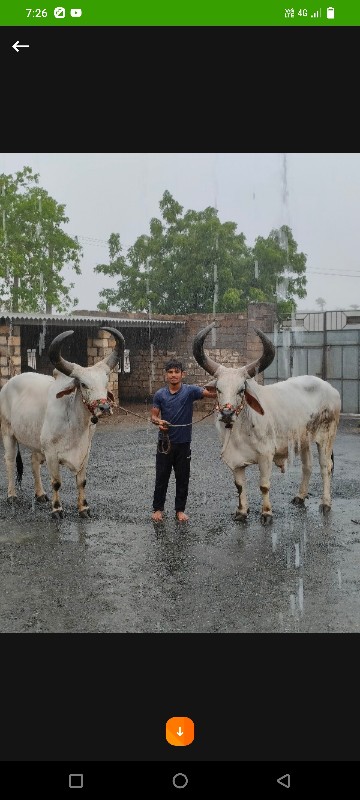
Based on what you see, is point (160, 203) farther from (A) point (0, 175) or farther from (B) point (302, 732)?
(B) point (302, 732)

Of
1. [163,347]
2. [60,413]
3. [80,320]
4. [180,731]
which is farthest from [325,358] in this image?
[180,731]

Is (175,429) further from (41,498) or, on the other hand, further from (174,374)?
(41,498)

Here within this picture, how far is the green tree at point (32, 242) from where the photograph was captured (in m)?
19.2

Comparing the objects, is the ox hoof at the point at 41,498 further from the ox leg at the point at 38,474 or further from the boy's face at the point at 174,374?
the boy's face at the point at 174,374

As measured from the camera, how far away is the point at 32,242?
63.4ft

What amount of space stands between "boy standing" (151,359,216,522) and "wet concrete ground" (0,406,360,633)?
13.3 inches

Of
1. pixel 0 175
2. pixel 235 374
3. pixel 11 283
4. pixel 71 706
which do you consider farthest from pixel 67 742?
pixel 0 175

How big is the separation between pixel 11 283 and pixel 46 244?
156cm

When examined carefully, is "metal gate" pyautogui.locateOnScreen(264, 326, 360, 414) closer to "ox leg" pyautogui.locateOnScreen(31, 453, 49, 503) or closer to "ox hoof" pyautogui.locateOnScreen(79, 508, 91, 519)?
"ox leg" pyautogui.locateOnScreen(31, 453, 49, 503)

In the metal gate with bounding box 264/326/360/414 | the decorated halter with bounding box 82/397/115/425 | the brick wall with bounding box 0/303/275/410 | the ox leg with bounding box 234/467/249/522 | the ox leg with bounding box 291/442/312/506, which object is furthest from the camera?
the metal gate with bounding box 264/326/360/414

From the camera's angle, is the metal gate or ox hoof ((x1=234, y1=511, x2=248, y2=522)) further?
the metal gate

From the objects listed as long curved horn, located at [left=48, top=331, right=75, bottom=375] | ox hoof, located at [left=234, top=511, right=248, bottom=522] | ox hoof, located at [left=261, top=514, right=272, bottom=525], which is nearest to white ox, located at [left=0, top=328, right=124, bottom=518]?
long curved horn, located at [left=48, top=331, right=75, bottom=375]

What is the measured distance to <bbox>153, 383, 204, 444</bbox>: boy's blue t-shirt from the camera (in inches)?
222

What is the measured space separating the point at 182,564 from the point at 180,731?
2960mm
